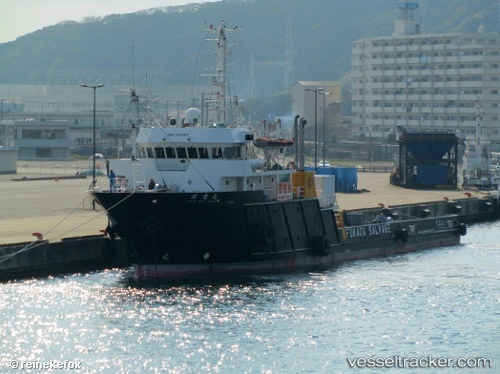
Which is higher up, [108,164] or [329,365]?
[108,164]

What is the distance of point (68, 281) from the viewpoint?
5031 centimetres

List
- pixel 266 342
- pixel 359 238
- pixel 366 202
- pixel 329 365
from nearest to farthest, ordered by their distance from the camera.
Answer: pixel 329 365 < pixel 266 342 < pixel 359 238 < pixel 366 202

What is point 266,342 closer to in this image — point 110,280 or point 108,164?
point 110,280

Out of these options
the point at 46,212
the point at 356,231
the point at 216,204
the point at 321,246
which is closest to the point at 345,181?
the point at 46,212

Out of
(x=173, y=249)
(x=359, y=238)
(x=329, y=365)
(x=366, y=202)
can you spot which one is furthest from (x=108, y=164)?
(x=366, y=202)

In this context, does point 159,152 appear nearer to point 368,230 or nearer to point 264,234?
point 264,234

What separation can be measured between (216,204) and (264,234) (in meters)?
2.70

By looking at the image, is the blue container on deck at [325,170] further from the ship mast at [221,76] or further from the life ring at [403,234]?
the ship mast at [221,76]

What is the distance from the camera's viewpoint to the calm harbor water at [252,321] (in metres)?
37.5

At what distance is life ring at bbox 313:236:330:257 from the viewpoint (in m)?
55.8

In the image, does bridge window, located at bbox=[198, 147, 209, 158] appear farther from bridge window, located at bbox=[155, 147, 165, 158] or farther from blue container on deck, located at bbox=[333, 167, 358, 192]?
blue container on deck, located at bbox=[333, 167, 358, 192]

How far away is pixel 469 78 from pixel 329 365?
424 ft

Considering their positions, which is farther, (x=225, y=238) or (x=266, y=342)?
(x=225, y=238)

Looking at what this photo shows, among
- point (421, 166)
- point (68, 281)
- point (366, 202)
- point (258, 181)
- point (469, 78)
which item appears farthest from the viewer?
point (469, 78)
